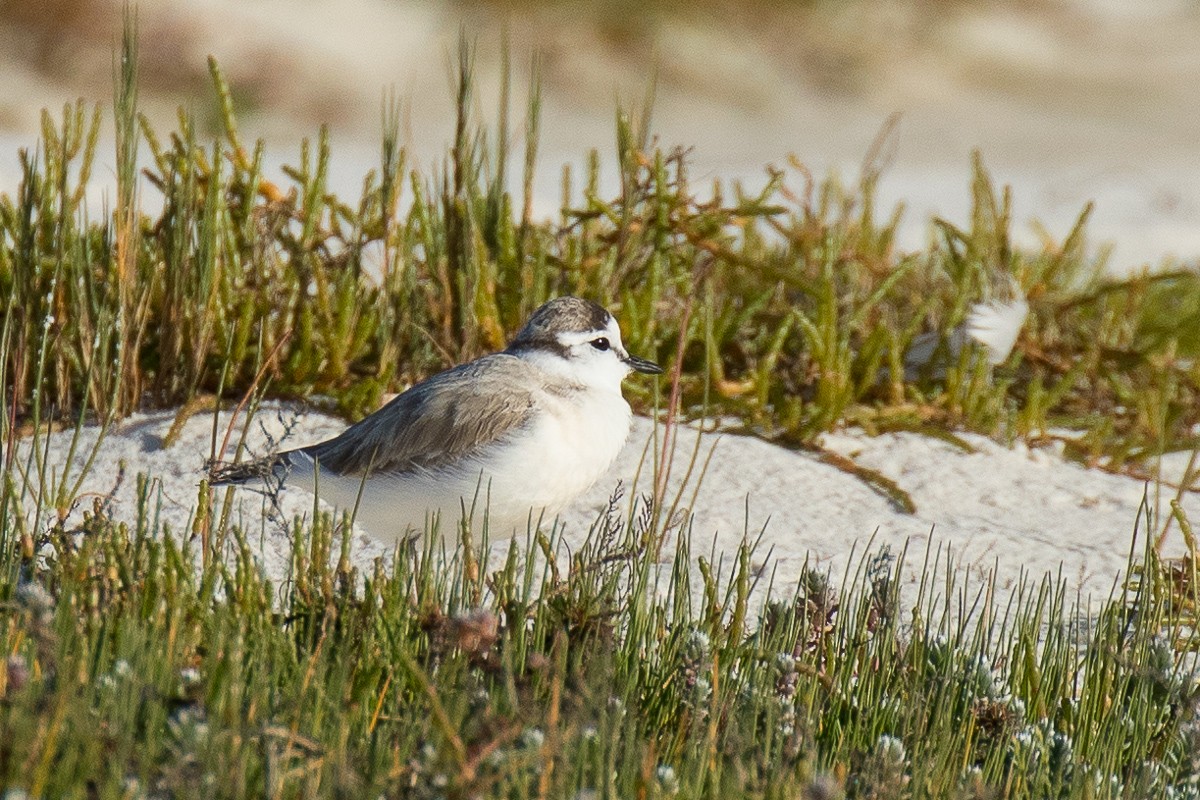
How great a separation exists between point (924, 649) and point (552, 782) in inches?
37.5

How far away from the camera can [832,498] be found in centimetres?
442

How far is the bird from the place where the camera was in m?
3.59

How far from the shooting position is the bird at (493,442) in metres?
3.59

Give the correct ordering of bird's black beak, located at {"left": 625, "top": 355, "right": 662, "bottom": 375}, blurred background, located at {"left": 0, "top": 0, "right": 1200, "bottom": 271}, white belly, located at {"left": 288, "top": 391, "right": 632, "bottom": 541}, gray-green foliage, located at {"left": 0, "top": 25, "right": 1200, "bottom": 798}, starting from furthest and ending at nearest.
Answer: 1. blurred background, located at {"left": 0, "top": 0, "right": 1200, "bottom": 271}
2. bird's black beak, located at {"left": 625, "top": 355, "right": 662, "bottom": 375}
3. white belly, located at {"left": 288, "top": 391, "right": 632, "bottom": 541}
4. gray-green foliage, located at {"left": 0, "top": 25, "right": 1200, "bottom": 798}

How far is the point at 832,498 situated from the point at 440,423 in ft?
4.15

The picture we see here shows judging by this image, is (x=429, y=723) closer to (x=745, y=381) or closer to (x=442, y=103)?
(x=745, y=381)

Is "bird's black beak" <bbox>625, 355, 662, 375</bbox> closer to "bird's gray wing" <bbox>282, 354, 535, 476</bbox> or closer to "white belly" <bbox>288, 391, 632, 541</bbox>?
"white belly" <bbox>288, 391, 632, 541</bbox>

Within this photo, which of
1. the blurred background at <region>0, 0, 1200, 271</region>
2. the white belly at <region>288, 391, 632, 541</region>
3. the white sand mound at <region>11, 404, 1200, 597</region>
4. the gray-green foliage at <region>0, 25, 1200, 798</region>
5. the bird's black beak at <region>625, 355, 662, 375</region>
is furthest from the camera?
the blurred background at <region>0, 0, 1200, 271</region>

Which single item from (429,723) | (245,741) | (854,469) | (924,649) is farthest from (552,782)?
(854,469)

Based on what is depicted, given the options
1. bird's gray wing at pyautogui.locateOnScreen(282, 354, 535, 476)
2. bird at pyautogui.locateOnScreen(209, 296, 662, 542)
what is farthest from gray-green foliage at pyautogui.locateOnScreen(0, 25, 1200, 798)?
bird's gray wing at pyautogui.locateOnScreen(282, 354, 535, 476)

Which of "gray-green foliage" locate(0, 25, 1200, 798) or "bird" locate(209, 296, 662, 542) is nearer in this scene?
"gray-green foliage" locate(0, 25, 1200, 798)

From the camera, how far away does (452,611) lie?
2893 mm

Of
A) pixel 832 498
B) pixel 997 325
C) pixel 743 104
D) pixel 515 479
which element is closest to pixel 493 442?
pixel 515 479

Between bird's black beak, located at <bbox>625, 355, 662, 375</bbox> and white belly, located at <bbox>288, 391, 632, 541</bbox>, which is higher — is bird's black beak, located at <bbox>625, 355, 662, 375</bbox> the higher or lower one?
the higher one
